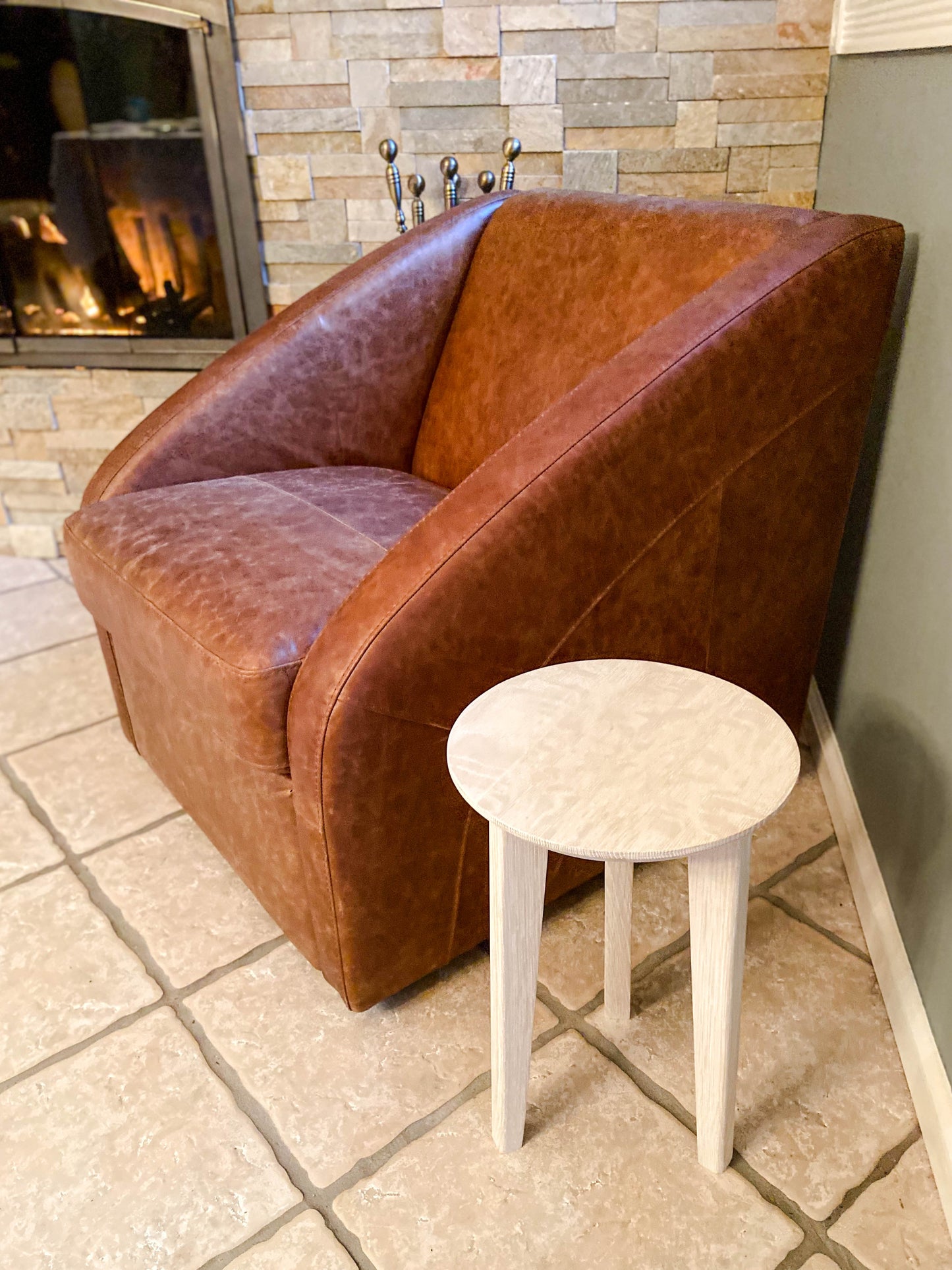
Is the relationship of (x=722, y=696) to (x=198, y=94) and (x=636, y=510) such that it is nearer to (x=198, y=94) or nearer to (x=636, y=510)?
(x=636, y=510)

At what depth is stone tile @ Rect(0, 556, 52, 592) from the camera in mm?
2404

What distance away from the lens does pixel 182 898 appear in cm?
142

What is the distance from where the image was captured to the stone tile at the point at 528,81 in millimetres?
1831

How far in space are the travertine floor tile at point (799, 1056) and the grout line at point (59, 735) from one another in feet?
3.58

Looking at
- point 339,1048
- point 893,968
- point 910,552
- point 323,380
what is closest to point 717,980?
point 893,968

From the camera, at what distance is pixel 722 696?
95 centimetres

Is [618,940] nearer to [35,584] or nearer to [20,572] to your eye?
[35,584]

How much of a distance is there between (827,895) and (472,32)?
1618 mm

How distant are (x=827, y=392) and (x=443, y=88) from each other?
1.15 metres

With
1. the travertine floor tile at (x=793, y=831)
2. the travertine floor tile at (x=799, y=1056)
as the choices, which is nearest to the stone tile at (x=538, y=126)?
the travertine floor tile at (x=793, y=831)

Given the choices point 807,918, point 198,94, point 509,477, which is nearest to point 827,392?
point 509,477

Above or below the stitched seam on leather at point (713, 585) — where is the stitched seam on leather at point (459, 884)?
below

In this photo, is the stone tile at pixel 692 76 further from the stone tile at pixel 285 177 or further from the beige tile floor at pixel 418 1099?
the beige tile floor at pixel 418 1099

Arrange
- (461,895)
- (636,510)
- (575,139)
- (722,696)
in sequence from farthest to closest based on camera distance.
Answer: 1. (575,139)
2. (461,895)
3. (636,510)
4. (722,696)
